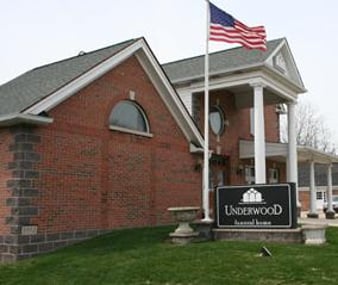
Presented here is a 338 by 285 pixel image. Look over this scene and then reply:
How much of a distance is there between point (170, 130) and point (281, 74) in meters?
7.44

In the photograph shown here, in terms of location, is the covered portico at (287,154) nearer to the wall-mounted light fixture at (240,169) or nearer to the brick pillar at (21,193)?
the wall-mounted light fixture at (240,169)

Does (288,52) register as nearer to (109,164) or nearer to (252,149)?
(252,149)

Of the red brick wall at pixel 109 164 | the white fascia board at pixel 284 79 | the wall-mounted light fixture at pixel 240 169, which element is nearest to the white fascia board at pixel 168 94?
the red brick wall at pixel 109 164

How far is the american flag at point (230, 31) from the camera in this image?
15.9m

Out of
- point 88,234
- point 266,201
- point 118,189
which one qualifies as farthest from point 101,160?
point 266,201

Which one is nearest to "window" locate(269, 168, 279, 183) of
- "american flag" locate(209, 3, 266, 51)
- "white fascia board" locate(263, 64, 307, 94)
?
"white fascia board" locate(263, 64, 307, 94)

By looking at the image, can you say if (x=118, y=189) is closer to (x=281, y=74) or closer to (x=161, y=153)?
(x=161, y=153)

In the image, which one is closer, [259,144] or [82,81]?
[82,81]

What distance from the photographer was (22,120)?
1298 centimetres

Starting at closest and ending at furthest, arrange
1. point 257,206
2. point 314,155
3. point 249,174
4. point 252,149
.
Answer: point 257,206 → point 252,149 → point 249,174 → point 314,155

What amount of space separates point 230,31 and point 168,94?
3423 mm

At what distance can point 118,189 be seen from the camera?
629 inches

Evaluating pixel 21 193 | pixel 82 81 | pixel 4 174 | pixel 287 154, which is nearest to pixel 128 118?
pixel 82 81

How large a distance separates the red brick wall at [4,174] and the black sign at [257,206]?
5458 millimetres
